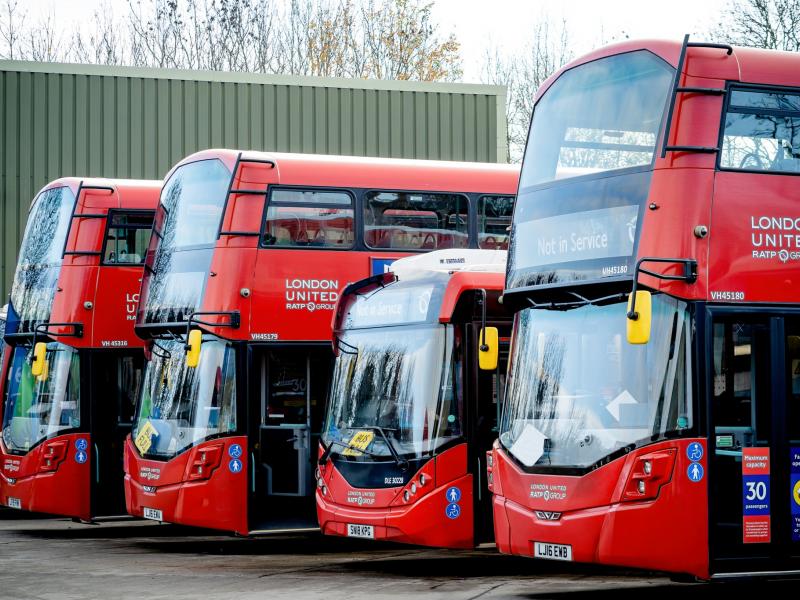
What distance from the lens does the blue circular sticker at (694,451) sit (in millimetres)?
10938

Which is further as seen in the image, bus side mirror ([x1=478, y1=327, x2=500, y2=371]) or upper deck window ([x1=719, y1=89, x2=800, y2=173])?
bus side mirror ([x1=478, y1=327, x2=500, y2=371])

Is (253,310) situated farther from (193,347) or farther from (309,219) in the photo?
(309,219)

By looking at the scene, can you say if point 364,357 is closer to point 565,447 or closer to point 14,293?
point 565,447

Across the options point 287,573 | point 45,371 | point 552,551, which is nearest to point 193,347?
point 287,573

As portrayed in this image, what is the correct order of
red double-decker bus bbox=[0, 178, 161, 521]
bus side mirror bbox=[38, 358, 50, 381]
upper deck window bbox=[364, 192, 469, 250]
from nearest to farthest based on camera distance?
1. upper deck window bbox=[364, 192, 469, 250]
2. red double-decker bus bbox=[0, 178, 161, 521]
3. bus side mirror bbox=[38, 358, 50, 381]

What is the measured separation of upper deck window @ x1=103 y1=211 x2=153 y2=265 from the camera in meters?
19.4

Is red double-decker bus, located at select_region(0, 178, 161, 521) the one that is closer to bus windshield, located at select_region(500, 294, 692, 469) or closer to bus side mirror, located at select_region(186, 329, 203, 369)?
bus side mirror, located at select_region(186, 329, 203, 369)

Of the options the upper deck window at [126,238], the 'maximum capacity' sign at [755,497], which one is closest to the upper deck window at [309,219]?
the upper deck window at [126,238]

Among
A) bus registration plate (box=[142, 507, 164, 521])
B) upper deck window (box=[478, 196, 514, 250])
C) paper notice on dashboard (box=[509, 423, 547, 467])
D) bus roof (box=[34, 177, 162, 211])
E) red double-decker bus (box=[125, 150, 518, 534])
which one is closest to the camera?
paper notice on dashboard (box=[509, 423, 547, 467])

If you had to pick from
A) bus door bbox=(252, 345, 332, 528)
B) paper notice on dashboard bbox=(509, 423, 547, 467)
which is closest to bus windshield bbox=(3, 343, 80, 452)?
bus door bbox=(252, 345, 332, 528)

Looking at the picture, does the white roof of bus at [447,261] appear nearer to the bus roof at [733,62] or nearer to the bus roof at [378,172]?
the bus roof at [378,172]

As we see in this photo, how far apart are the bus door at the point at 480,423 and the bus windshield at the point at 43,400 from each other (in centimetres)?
659

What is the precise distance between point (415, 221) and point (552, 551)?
6.78m

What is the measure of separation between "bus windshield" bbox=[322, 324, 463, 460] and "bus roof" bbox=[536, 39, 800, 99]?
148 inches
